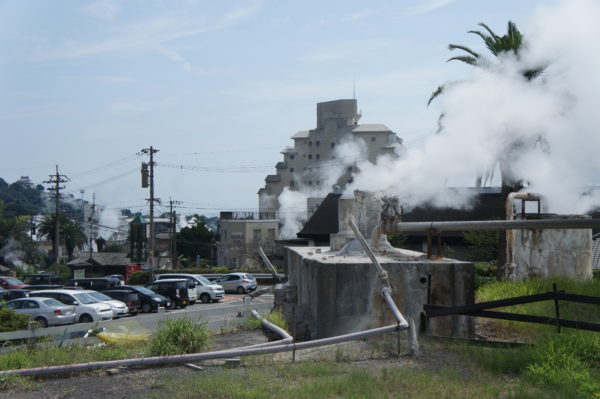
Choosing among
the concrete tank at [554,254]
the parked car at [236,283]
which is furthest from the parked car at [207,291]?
the concrete tank at [554,254]

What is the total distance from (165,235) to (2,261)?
27537 millimetres

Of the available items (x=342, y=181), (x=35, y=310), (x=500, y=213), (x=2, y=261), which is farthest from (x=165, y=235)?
(x=35, y=310)

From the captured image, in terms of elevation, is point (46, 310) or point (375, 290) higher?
point (375, 290)

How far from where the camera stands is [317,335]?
12.5 m

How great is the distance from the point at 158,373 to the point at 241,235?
5990 centimetres

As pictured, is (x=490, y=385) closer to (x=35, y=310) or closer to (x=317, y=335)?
(x=317, y=335)

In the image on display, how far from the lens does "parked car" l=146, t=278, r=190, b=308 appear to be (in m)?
32.1

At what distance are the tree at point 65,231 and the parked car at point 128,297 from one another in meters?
55.2

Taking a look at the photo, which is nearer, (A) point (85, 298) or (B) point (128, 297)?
(A) point (85, 298)

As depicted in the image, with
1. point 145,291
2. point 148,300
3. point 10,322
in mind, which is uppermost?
point 10,322

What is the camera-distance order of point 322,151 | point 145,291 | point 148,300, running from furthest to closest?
→ point 322,151
point 145,291
point 148,300

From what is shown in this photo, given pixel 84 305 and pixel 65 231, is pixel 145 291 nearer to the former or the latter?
pixel 84 305

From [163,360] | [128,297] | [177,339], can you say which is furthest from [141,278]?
[163,360]

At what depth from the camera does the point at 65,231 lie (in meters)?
86.8
